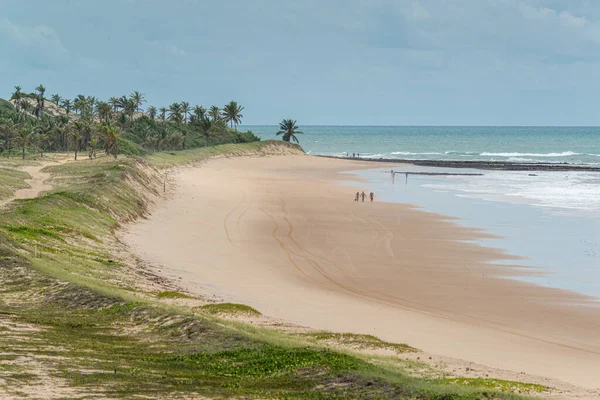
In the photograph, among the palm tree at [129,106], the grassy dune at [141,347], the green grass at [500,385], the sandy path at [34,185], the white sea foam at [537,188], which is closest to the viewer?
the grassy dune at [141,347]

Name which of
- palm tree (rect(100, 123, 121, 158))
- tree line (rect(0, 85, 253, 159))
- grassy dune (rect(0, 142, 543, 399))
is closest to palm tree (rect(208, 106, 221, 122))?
tree line (rect(0, 85, 253, 159))

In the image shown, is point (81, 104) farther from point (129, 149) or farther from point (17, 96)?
point (129, 149)

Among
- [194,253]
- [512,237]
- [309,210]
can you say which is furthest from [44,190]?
[512,237]

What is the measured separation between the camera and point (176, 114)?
155m

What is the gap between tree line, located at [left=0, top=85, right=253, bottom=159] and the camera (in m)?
101

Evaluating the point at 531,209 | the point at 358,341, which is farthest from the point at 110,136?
the point at 358,341

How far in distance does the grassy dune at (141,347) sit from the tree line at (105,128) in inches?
2552

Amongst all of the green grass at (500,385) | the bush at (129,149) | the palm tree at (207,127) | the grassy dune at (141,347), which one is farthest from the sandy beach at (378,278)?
the palm tree at (207,127)

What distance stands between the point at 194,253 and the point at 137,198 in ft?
52.9

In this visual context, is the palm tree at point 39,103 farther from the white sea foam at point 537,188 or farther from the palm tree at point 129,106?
the white sea foam at point 537,188

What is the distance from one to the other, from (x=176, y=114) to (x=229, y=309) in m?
135

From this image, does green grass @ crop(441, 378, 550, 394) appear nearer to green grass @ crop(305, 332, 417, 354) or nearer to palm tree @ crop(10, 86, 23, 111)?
green grass @ crop(305, 332, 417, 354)

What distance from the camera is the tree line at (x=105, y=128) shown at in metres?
101

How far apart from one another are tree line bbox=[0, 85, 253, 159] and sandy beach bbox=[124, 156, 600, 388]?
4768cm
